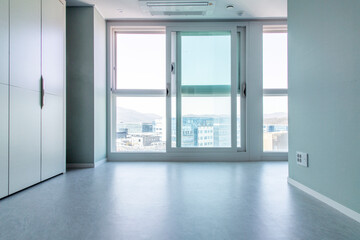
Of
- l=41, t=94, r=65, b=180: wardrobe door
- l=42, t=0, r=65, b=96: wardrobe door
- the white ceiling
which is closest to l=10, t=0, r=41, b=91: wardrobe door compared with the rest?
l=42, t=0, r=65, b=96: wardrobe door

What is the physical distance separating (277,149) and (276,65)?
1629 mm

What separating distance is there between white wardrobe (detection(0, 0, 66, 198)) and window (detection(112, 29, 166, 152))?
4.10 feet

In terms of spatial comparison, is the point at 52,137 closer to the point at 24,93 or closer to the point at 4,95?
the point at 24,93

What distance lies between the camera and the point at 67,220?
1.65 meters

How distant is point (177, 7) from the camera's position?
11.8 ft

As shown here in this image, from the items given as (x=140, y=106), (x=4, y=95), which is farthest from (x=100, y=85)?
(x=4, y=95)

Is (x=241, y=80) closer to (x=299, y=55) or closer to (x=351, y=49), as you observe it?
(x=299, y=55)

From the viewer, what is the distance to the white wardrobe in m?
2.13

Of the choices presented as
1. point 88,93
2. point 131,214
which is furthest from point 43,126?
point 131,214

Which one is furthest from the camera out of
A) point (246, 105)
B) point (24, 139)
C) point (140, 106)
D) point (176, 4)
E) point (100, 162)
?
point (140, 106)

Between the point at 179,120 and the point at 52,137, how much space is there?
2135 millimetres

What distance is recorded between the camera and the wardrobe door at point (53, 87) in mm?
2771

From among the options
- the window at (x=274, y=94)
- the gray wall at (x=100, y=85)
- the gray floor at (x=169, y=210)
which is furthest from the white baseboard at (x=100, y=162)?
the window at (x=274, y=94)

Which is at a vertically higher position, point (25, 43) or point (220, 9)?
point (220, 9)
